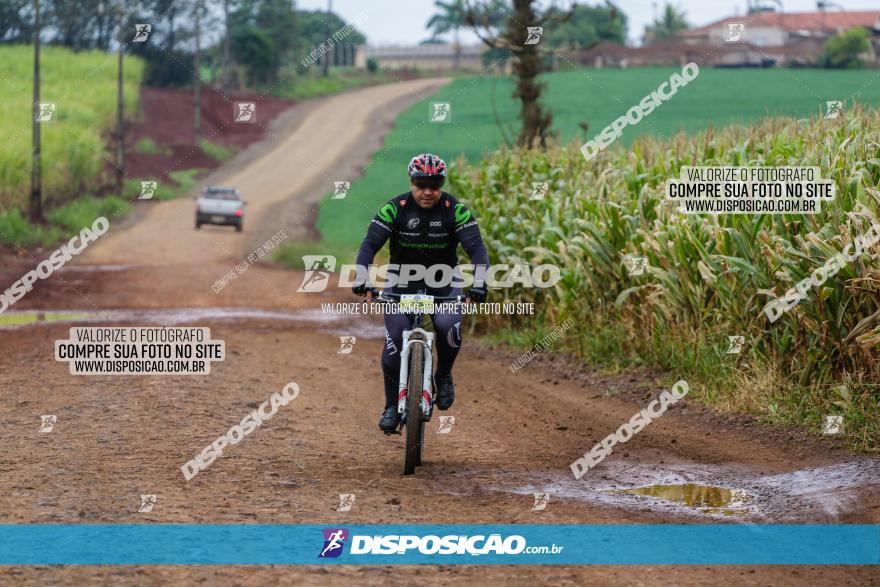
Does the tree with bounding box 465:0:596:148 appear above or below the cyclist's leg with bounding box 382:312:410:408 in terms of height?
above

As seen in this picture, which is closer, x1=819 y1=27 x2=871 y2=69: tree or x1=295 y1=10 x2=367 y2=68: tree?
x1=819 y1=27 x2=871 y2=69: tree

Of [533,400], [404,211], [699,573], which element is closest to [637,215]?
[533,400]

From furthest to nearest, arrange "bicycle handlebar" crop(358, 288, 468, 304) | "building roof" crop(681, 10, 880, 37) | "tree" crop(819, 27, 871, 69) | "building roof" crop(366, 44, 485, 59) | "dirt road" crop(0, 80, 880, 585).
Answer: "building roof" crop(366, 44, 485, 59), "building roof" crop(681, 10, 880, 37), "tree" crop(819, 27, 871, 69), "bicycle handlebar" crop(358, 288, 468, 304), "dirt road" crop(0, 80, 880, 585)

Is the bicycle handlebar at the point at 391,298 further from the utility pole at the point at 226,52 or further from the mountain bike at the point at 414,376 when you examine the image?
the utility pole at the point at 226,52

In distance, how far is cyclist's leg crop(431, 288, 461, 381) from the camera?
9414 mm

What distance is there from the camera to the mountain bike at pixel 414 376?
29.0ft

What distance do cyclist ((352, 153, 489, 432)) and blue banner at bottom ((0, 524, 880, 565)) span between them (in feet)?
8.07

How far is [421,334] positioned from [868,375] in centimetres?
406

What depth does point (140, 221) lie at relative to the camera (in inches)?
1702

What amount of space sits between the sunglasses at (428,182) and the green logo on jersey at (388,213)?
31 centimetres

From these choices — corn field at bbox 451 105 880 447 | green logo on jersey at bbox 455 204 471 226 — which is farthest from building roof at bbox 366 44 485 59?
green logo on jersey at bbox 455 204 471 226

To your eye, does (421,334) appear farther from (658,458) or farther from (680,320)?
(680,320)

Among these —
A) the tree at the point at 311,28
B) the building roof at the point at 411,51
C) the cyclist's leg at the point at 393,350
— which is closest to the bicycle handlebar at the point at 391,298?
the cyclist's leg at the point at 393,350

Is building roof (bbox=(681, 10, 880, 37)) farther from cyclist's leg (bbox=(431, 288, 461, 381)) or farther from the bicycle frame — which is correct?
the bicycle frame
